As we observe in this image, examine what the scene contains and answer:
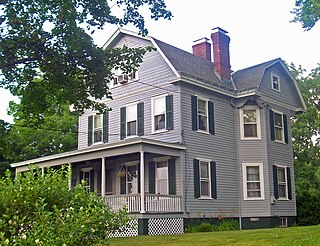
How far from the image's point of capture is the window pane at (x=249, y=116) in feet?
73.8

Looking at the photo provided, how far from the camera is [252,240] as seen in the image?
11508 millimetres

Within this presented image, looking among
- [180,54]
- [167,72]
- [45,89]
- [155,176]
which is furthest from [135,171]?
[45,89]

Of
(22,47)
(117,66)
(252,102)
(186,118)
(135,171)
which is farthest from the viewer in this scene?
(252,102)

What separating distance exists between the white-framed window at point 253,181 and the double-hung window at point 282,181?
0.94 m

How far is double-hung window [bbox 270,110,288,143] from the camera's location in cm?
2300

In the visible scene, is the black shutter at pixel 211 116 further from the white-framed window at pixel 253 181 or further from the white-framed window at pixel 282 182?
the white-framed window at pixel 282 182

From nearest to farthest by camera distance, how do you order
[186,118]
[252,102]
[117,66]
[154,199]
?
[117,66]
[154,199]
[186,118]
[252,102]

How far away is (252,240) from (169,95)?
9.59m

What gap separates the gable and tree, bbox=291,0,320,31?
630 cm

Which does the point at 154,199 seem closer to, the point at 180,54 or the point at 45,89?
the point at 45,89

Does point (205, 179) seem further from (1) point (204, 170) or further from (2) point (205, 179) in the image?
(1) point (204, 170)

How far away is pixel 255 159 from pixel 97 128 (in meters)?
8.14

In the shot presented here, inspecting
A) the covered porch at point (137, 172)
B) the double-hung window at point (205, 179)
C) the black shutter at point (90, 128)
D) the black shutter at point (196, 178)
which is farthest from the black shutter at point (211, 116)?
the black shutter at point (90, 128)

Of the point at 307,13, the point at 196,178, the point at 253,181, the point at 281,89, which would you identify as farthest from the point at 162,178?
the point at 281,89
